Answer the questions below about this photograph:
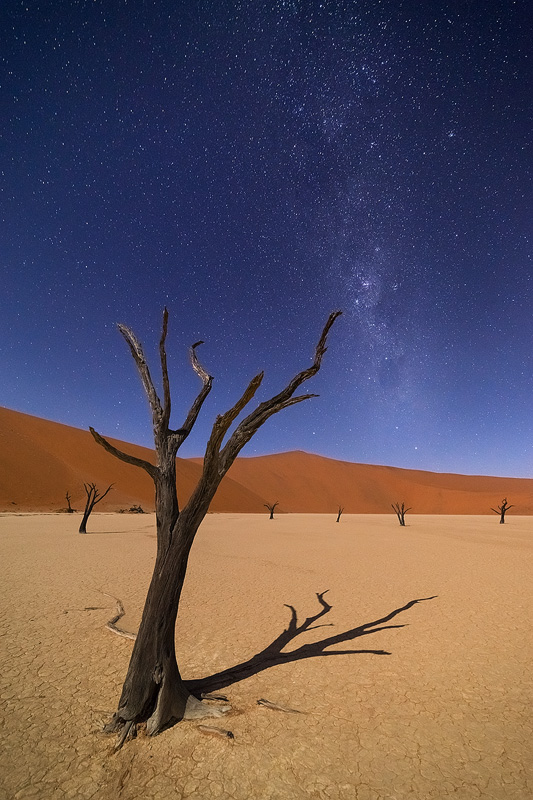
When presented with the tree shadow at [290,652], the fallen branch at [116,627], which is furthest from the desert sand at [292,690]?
the fallen branch at [116,627]

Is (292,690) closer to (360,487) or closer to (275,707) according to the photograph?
(275,707)

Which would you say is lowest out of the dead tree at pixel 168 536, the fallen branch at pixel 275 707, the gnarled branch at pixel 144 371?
the fallen branch at pixel 275 707

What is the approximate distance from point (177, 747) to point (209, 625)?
4.02 meters

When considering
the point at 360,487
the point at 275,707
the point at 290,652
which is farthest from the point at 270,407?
the point at 360,487

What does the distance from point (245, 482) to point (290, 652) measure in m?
90.8

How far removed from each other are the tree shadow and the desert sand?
0.11 ft

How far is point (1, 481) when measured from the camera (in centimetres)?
4309

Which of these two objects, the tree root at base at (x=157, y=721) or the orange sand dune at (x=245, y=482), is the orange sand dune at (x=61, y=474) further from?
the tree root at base at (x=157, y=721)

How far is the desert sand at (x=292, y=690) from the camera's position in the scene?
11.2 feet

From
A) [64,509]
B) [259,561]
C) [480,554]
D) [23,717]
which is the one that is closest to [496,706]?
[23,717]

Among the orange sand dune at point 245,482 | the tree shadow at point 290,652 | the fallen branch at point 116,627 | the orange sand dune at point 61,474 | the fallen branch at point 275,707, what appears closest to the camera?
the fallen branch at point 275,707

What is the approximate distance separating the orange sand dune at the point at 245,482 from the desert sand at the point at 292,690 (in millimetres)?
40121

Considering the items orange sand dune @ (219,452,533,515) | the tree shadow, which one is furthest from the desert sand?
orange sand dune @ (219,452,533,515)

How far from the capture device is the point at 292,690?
5.00 m
